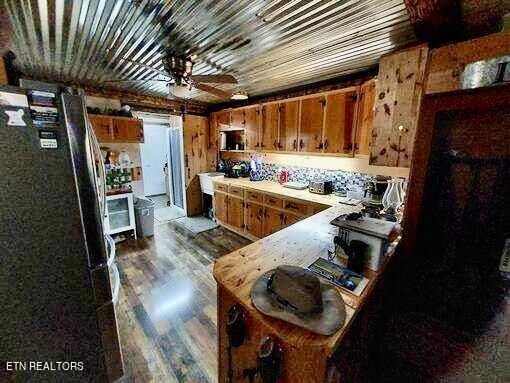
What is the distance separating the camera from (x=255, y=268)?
1245mm

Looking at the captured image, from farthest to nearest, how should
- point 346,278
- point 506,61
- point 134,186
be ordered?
1. point 134,186
2. point 346,278
3. point 506,61

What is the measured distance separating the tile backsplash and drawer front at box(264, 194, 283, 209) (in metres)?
0.74

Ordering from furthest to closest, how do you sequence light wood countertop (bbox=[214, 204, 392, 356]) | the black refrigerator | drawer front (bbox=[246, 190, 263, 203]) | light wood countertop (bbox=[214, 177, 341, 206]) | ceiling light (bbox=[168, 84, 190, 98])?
drawer front (bbox=[246, 190, 263, 203])
light wood countertop (bbox=[214, 177, 341, 206])
ceiling light (bbox=[168, 84, 190, 98])
the black refrigerator
light wood countertop (bbox=[214, 204, 392, 356])

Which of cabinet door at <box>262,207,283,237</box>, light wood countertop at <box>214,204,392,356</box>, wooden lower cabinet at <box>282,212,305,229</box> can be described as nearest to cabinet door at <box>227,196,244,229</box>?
cabinet door at <box>262,207,283,237</box>

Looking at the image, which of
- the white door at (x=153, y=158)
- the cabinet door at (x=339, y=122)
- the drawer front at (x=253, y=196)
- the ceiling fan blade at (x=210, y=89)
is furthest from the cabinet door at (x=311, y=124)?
the white door at (x=153, y=158)

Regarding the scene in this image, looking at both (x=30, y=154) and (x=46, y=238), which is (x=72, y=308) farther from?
(x=30, y=154)

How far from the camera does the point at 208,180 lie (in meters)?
4.69

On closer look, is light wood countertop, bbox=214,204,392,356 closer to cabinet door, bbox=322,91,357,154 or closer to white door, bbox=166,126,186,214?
cabinet door, bbox=322,91,357,154

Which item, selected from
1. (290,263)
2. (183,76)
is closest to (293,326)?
(290,263)

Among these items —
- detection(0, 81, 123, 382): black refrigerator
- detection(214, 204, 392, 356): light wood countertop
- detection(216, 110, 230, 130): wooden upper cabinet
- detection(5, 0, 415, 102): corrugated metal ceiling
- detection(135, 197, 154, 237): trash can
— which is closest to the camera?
detection(214, 204, 392, 356): light wood countertop

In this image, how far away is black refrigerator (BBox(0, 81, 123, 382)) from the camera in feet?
3.21

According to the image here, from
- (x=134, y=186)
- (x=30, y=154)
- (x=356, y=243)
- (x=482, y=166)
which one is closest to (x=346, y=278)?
(x=356, y=243)

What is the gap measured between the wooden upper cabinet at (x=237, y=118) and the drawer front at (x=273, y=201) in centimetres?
163

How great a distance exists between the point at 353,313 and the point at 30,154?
65.9 inches
